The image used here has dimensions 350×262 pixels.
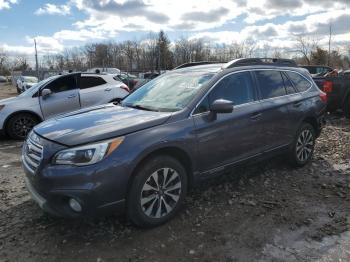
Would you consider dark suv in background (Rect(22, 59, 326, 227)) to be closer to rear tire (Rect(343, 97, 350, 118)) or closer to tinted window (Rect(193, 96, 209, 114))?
tinted window (Rect(193, 96, 209, 114))

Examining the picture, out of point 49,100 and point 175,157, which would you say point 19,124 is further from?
point 175,157

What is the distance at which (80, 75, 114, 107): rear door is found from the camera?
9.88m

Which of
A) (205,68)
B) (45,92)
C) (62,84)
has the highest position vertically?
(205,68)

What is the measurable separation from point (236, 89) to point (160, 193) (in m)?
1.78

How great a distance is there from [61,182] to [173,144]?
1193 mm

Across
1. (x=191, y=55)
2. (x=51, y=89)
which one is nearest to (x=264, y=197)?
(x=51, y=89)

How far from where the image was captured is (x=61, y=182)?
142 inches

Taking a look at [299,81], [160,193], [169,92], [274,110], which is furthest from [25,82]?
[160,193]

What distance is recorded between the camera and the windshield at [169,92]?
463 cm

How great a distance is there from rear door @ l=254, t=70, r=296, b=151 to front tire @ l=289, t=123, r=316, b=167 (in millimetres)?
246

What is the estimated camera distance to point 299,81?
6.25 m

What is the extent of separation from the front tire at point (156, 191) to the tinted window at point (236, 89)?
3.38 feet

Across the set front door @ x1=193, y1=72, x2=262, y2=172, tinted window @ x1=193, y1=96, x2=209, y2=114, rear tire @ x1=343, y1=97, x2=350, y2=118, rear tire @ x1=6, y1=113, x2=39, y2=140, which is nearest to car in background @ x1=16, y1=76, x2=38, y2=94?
rear tire @ x1=6, y1=113, x2=39, y2=140

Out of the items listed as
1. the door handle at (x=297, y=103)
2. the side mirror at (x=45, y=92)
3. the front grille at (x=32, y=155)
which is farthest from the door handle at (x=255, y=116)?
the side mirror at (x=45, y=92)
